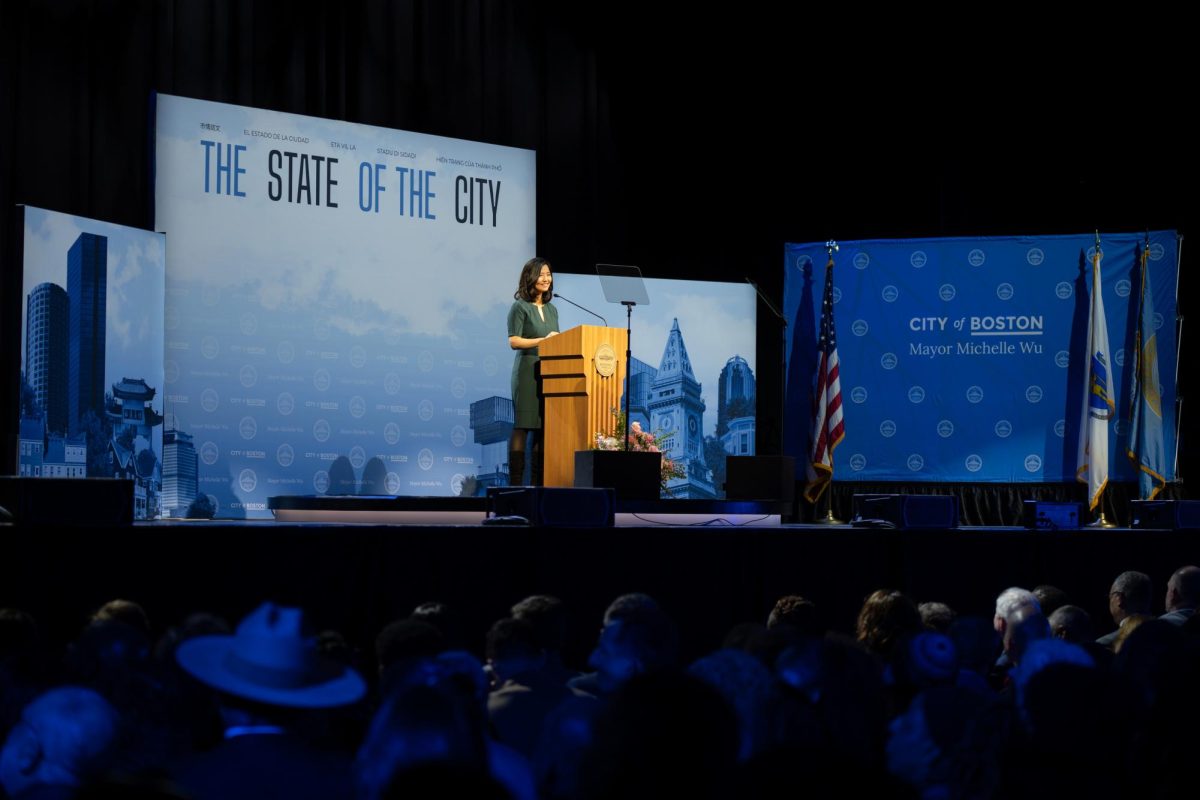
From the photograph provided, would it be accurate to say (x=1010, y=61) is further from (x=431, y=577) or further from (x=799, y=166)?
(x=431, y=577)

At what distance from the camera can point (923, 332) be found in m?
11.1

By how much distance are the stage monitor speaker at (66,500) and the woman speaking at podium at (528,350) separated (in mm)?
3409

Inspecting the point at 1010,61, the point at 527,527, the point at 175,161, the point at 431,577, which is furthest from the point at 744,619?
the point at 1010,61

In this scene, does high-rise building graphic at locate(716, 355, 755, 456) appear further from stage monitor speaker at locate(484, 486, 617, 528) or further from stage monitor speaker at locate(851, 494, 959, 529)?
stage monitor speaker at locate(484, 486, 617, 528)

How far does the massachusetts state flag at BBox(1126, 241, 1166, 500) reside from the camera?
400 inches

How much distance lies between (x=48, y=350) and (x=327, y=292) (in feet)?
7.84

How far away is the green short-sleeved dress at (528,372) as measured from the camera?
807cm

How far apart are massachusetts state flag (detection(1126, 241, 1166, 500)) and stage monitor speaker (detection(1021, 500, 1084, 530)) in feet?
11.2

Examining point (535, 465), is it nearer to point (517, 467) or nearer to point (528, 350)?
point (517, 467)

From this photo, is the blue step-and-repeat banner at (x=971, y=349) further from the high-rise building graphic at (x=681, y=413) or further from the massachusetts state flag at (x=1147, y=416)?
the high-rise building graphic at (x=681, y=413)

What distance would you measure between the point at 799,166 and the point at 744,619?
22.8 feet

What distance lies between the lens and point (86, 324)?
8.09 meters

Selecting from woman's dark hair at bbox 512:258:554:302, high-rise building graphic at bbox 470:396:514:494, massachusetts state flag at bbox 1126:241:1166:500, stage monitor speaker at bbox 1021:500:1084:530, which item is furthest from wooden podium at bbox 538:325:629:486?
massachusetts state flag at bbox 1126:241:1166:500

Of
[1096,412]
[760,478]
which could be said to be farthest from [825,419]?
[760,478]
